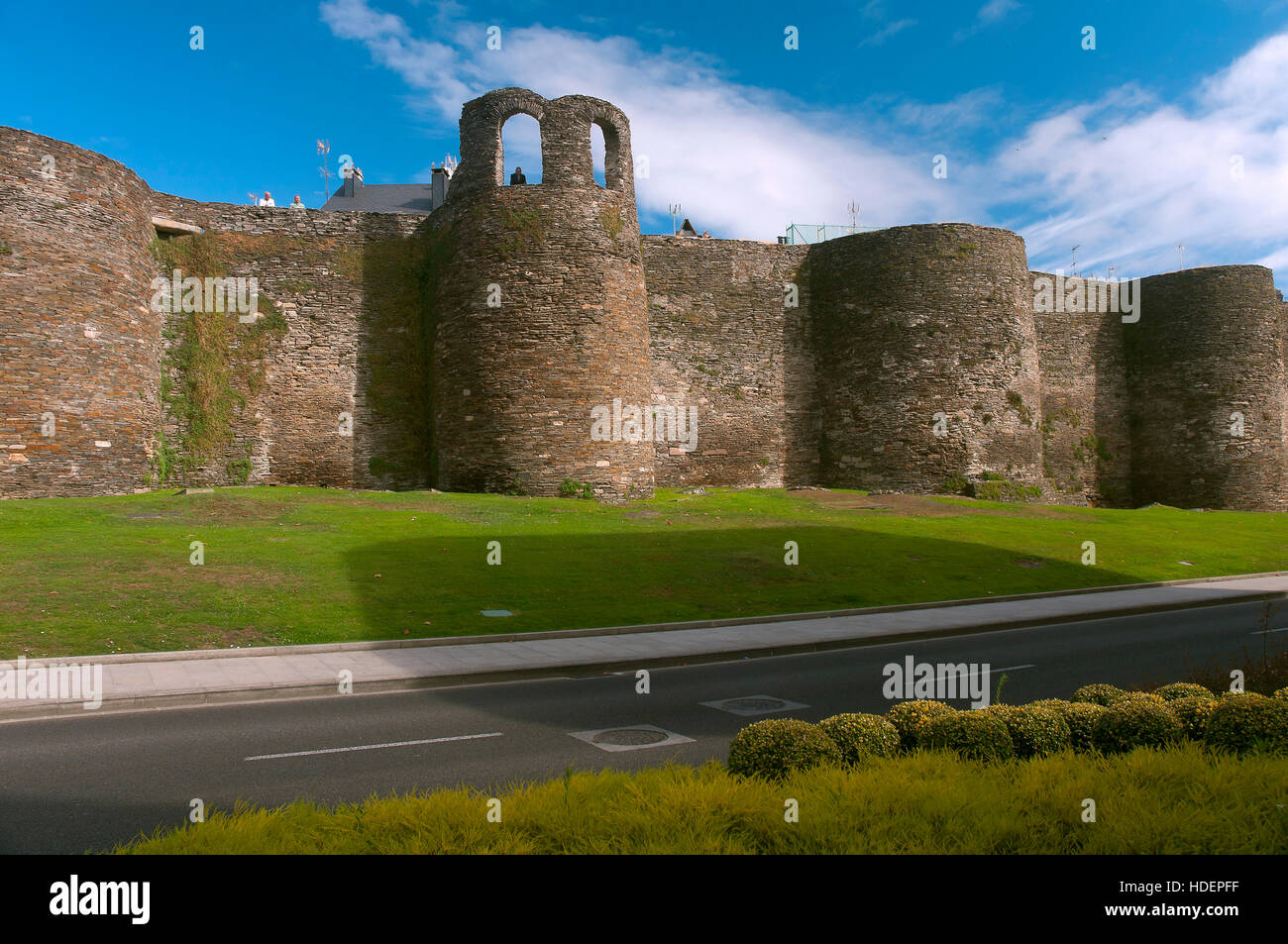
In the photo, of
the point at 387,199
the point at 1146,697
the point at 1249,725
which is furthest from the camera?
the point at 387,199

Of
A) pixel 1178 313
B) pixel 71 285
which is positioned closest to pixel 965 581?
pixel 71 285

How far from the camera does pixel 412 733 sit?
8.50m

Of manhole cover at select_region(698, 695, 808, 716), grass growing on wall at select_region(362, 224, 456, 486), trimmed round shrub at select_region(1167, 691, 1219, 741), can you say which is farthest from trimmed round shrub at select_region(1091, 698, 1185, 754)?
grass growing on wall at select_region(362, 224, 456, 486)

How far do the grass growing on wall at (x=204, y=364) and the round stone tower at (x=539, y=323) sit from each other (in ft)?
20.7

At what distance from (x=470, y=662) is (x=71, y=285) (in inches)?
771

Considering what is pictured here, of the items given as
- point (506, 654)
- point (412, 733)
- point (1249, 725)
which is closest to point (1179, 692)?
point (1249, 725)

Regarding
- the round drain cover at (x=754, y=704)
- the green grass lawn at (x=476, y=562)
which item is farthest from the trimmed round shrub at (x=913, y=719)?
the green grass lawn at (x=476, y=562)

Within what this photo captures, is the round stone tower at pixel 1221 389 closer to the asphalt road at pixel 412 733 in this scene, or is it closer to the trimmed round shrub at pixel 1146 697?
the asphalt road at pixel 412 733

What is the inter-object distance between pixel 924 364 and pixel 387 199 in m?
35.4

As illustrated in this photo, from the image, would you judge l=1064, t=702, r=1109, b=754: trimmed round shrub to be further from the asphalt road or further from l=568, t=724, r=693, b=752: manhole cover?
l=568, t=724, r=693, b=752: manhole cover

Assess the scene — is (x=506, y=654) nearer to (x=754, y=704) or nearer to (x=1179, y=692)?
(x=754, y=704)

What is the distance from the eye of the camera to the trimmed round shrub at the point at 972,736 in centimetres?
595

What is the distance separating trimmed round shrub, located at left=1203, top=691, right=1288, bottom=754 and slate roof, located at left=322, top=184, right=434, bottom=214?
168 feet
